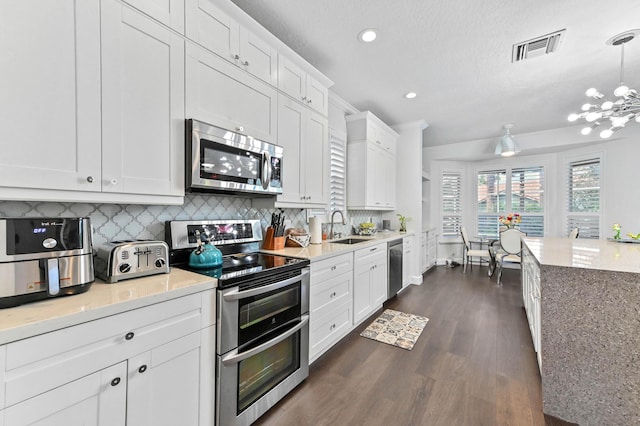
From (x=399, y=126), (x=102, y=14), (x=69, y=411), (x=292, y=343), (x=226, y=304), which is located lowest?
(x=292, y=343)

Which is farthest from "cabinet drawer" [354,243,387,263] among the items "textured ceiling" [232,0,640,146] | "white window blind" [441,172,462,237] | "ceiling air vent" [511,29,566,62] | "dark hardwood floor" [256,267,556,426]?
"white window blind" [441,172,462,237]

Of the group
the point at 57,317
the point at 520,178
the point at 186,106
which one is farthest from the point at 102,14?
the point at 520,178

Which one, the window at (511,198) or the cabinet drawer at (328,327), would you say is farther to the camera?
the window at (511,198)

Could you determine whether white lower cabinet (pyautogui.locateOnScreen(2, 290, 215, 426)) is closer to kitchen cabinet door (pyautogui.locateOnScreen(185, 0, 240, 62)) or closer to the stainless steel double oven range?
the stainless steel double oven range

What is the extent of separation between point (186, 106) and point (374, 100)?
2830 mm

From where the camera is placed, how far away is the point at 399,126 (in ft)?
15.7

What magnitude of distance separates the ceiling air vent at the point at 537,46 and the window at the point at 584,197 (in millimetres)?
3758

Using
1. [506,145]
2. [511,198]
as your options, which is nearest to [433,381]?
[506,145]

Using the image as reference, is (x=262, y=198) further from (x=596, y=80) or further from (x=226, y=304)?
(x=596, y=80)

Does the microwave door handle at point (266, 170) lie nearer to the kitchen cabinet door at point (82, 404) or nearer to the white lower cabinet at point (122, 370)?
the white lower cabinet at point (122, 370)

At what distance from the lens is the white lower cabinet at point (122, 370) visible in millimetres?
856

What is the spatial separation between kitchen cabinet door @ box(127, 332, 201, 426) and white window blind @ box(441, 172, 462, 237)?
20.5ft

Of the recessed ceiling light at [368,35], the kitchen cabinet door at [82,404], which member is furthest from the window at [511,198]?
the kitchen cabinet door at [82,404]

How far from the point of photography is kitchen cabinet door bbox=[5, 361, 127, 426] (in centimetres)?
85
